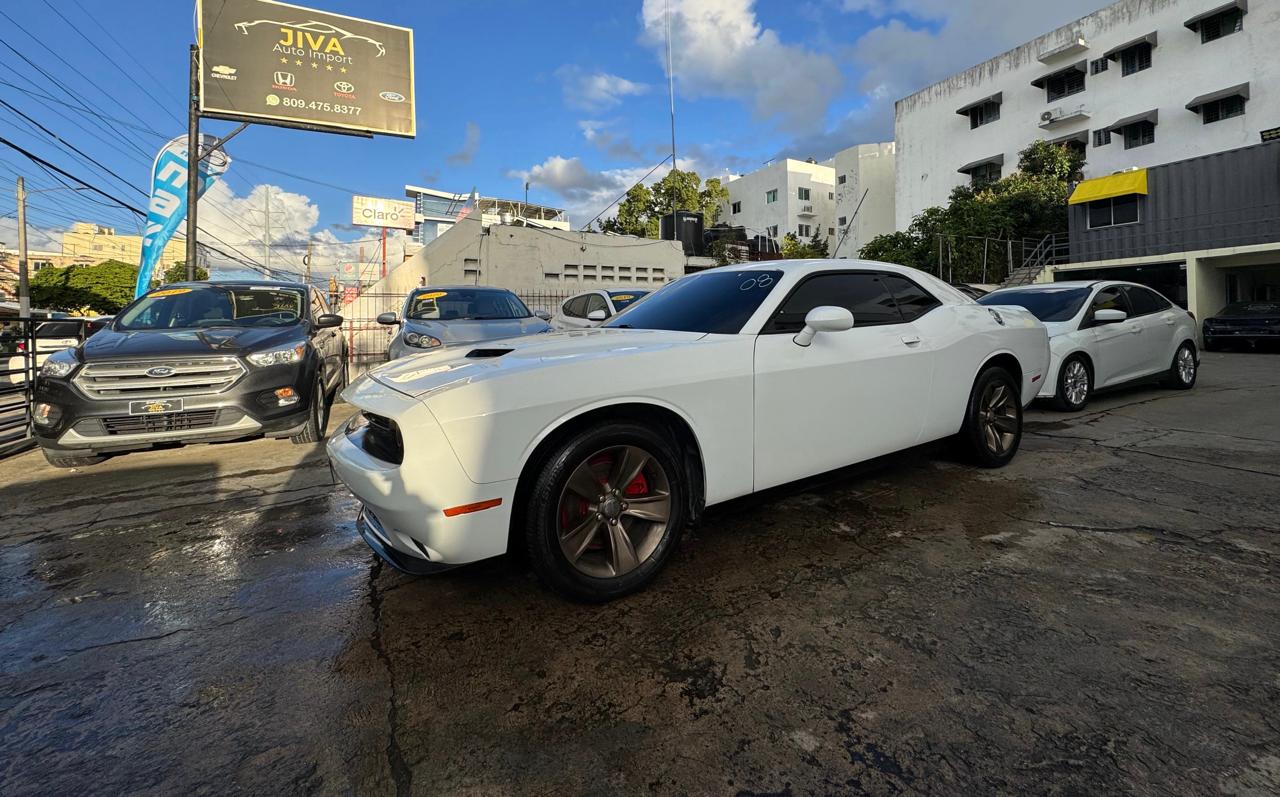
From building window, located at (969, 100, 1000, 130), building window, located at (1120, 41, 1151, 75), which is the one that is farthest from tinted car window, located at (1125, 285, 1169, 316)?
building window, located at (969, 100, 1000, 130)

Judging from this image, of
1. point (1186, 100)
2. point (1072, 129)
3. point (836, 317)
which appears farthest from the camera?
point (1072, 129)

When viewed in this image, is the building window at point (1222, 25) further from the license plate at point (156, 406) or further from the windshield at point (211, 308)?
the license plate at point (156, 406)

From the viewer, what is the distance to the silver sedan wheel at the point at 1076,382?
6.21 meters

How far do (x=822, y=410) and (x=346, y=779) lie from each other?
238 cm

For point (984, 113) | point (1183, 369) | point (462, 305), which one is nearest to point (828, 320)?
point (462, 305)

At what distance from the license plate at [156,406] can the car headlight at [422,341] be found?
2.49 m

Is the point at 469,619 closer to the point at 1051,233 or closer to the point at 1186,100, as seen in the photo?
the point at 1051,233

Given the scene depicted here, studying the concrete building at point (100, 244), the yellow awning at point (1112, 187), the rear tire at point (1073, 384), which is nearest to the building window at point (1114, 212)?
the yellow awning at point (1112, 187)

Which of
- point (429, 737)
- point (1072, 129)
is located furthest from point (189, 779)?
point (1072, 129)

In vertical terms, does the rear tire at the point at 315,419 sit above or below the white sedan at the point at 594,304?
below

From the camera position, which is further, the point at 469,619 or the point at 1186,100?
the point at 1186,100

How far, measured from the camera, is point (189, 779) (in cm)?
157

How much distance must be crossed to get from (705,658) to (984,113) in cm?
3828

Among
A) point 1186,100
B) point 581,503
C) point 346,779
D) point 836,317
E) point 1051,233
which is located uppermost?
point 1186,100
